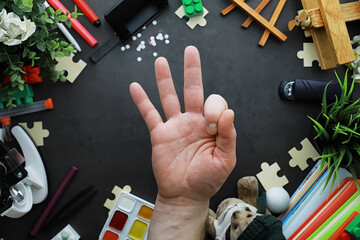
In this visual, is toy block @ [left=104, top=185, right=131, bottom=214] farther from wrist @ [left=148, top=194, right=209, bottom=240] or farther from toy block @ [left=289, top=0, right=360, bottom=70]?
toy block @ [left=289, top=0, right=360, bottom=70]

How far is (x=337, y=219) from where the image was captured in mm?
924

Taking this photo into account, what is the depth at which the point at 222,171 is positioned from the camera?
2.58ft

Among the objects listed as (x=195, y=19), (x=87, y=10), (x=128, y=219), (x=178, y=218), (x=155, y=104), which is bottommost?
(x=128, y=219)

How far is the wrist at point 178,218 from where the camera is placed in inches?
34.7

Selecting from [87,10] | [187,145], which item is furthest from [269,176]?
[87,10]

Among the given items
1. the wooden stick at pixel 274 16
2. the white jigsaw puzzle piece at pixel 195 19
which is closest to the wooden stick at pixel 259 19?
the wooden stick at pixel 274 16

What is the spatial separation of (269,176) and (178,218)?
1.64 ft

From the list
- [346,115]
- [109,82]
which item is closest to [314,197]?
[346,115]

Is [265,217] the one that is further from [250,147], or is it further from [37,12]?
[37,12]

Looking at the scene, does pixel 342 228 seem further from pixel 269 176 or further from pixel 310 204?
pixel 269 176

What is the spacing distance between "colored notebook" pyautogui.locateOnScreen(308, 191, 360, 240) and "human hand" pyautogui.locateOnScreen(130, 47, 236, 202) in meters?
0.33

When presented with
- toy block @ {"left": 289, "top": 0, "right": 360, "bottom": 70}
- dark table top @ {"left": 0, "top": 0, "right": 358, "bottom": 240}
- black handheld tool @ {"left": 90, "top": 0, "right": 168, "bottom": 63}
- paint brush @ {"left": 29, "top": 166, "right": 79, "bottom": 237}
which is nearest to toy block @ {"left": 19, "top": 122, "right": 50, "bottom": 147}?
dark table top @ {"left": 0, "top": 0, "right": 358, "bottom": 240}

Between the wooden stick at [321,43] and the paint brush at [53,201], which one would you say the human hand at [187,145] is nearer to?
the paint brush at [53,201]

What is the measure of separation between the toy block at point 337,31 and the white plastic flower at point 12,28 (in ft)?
2.98
